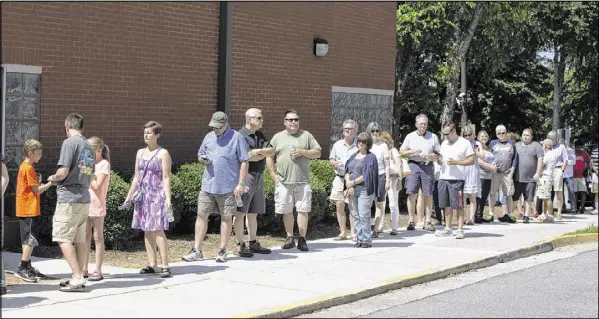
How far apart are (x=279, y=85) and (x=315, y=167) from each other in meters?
1.69

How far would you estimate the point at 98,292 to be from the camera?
9.34 m

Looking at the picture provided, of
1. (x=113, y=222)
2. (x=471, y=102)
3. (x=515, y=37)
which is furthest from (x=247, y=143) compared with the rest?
(x=471, y=102)

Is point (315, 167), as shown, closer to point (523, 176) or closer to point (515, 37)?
point (523, 176)

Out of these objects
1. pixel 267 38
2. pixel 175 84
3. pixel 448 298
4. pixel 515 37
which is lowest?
pixel 448 298

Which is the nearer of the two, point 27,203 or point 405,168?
point 27,203

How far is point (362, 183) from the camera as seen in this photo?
13.3 metres

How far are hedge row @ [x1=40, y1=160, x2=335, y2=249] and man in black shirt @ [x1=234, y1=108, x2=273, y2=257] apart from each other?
1.47 metres

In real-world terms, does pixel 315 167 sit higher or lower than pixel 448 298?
higher

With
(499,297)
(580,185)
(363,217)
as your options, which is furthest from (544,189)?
(499,297)

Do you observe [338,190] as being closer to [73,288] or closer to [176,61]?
[176,61]

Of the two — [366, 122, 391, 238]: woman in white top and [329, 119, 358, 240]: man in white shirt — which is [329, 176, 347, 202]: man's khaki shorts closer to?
[329, 119, 358, 240]: man in white shirt

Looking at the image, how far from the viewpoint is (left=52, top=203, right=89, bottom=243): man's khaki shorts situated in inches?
367

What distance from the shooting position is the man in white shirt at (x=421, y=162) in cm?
1569

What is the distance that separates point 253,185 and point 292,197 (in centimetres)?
78
